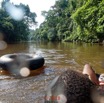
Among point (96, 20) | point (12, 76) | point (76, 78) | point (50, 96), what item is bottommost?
point (12, 76)

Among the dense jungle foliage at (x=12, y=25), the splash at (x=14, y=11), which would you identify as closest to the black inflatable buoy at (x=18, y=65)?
the dense jungle foliage at (x=12, y=25)

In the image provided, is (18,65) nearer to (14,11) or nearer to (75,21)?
(75,21)

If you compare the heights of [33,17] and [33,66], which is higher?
[33,17]

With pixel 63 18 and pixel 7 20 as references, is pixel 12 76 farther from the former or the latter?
pixel 63 18

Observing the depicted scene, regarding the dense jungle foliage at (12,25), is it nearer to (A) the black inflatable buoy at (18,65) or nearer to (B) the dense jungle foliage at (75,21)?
(B) the dense jungle foliage at (75,21)

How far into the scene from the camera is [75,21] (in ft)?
80.7

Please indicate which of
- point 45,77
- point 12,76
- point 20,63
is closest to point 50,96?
point 45,77

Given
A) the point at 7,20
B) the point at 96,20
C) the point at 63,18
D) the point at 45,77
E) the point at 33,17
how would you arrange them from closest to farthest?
the point at 45,77 → the point at 96,20 → the point at 7,20 → the point at 63,18 → the point at 33,17

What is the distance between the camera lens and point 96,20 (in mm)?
20516

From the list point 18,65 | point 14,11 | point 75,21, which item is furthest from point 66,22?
point 18,65

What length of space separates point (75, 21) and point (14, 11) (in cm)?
2623

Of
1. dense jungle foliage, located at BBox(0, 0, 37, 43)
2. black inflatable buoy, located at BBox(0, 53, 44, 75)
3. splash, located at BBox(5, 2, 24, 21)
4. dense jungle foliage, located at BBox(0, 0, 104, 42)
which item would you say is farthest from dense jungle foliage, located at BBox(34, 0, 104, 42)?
black inflatable buoy, located at BBox(0, 53, 44, 75)

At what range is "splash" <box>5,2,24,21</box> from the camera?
45.1 meters

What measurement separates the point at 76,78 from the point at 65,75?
0.16 meters
